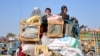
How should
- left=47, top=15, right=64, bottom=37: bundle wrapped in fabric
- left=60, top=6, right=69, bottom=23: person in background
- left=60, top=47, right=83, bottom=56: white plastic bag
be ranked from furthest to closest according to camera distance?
left=60, top=6, right=69, bottom=23: person in background < left=47, top=15, right=64, bottom=37: bundle wrapped in fabric < left=60, top=47, right=83, bottom=56: white plastic bag

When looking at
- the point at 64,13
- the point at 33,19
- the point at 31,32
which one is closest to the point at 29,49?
the point at 31,32

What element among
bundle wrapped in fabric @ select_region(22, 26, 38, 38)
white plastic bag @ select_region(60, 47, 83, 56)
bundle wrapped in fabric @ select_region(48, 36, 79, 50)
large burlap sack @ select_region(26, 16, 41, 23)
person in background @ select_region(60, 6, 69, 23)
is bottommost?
white plastic bag @ select_region(60, 47, 83, 56)

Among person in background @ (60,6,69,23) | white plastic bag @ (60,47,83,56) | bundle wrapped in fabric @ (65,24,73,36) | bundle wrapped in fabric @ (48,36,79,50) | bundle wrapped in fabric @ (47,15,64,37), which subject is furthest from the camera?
person in background @ (60,6,69,23)

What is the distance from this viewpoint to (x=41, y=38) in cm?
870

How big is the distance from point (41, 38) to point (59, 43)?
456mm

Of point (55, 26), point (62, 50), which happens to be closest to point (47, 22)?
point (55, 26)

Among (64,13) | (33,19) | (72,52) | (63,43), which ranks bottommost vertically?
(72,52)

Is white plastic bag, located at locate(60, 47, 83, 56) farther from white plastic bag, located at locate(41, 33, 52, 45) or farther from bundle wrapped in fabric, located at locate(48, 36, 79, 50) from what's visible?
white plastic bag, located at locate(41, 33, 52, 45)

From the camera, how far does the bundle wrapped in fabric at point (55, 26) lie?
8789 mm

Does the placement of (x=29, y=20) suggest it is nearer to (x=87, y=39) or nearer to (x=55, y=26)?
(x=55, y=26)

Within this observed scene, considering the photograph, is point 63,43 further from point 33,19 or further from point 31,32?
point 33,19

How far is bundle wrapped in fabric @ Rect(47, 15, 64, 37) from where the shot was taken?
28.8ft

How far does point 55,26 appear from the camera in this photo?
29.2ft

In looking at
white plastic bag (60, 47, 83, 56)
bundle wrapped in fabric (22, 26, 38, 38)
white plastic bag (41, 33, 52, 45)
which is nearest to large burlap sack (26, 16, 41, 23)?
bundle wrapped in fabric (22, 26, 38, 38)
